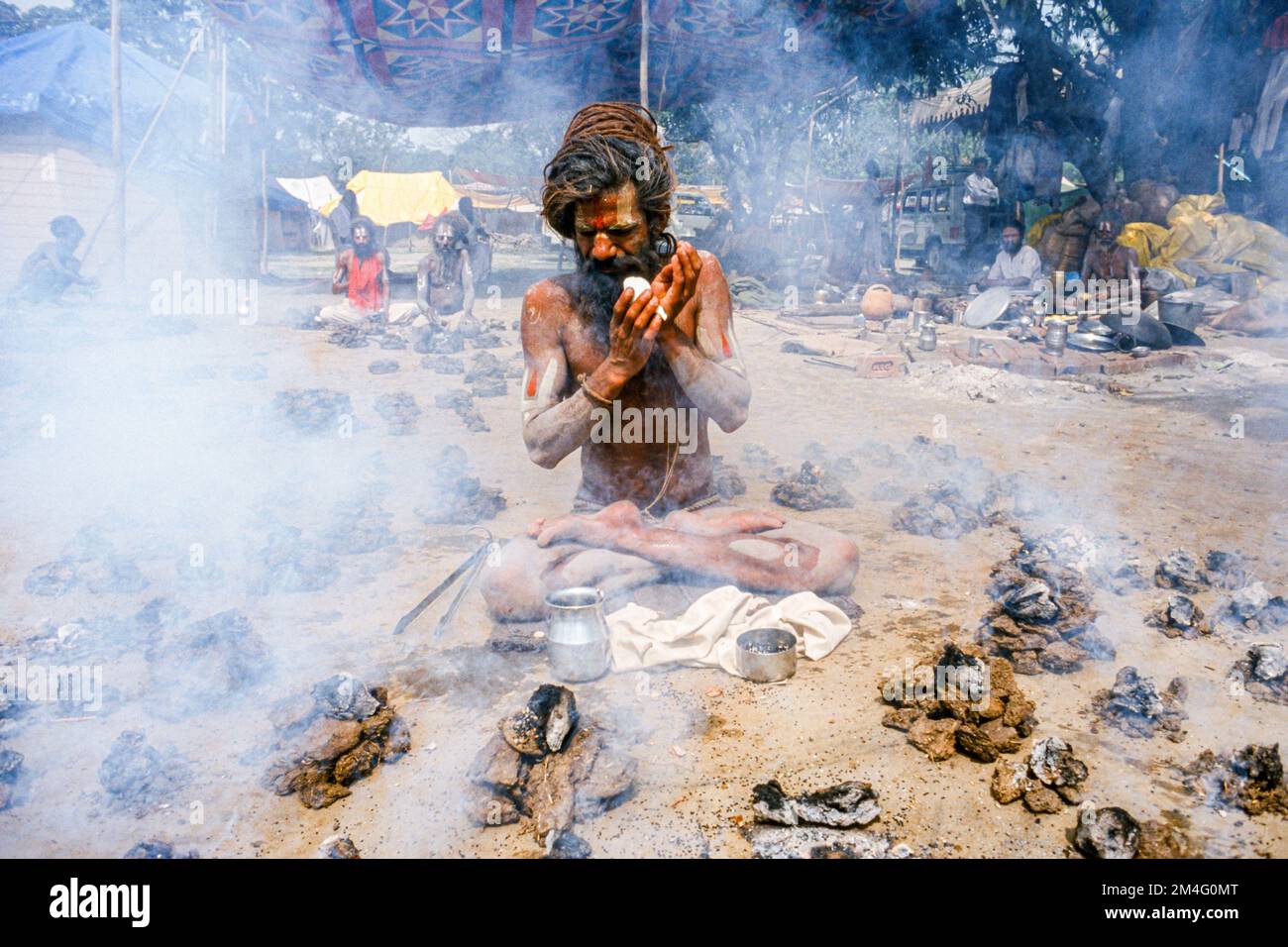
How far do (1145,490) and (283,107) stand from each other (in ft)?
101

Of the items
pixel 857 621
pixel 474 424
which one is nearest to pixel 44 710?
pixel 857 621

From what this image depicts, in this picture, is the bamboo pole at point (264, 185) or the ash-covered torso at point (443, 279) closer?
the ash-covered torso at point (443, 279)

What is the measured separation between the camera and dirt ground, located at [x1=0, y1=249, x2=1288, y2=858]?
2357mm

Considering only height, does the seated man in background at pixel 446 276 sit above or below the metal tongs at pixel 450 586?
above

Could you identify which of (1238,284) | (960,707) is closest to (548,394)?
(960,707)

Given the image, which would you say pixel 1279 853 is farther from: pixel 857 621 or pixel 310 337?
pixel 310 337

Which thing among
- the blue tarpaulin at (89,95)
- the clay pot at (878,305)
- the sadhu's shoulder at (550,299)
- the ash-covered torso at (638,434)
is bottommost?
the ash-covered torso at (638,434)

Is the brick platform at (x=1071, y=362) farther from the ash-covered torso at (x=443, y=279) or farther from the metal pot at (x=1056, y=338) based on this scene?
the ash-covered torso at (x=443, y=279)

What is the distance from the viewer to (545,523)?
3.63 meters

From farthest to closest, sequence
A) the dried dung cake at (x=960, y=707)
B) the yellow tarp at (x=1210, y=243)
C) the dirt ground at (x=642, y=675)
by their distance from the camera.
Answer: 1. the yellow tarp at (x=1210, y=243)
2. the dried dung cake at (x=960, y=707)
3. the dirt ground at (x=642, y=675)

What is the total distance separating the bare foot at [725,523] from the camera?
3.58 metres

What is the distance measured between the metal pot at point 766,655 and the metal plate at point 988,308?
9.66 metres

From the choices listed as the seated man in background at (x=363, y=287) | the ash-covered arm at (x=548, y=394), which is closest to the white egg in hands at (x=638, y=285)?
the ash-covered arm at (x=548, y=394)

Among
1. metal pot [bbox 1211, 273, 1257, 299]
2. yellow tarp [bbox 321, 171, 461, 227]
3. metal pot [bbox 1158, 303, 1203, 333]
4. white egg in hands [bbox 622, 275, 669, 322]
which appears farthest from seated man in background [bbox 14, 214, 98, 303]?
metal pot [bbox 1211, 273, 1257, 299]
